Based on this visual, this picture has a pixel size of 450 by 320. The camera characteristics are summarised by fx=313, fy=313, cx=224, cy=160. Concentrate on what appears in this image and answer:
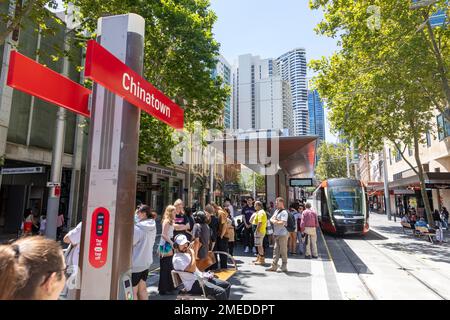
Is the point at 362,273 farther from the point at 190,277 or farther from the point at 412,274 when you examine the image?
the point at 190,277

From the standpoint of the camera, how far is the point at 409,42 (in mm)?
12898

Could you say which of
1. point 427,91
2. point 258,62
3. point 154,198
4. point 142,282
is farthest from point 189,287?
point 258,62

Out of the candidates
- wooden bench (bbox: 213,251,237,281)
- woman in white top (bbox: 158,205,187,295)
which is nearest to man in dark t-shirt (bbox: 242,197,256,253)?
wooden bench (bbox: 213,251,237,281)

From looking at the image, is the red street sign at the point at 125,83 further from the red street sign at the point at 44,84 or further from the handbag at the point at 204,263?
the handbag at the point at 204,263

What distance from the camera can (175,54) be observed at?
1322 centimetres

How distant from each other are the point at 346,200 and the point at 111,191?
15.9 metres

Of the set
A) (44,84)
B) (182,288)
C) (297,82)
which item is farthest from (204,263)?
(297,82)

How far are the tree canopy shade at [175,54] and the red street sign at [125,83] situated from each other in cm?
922

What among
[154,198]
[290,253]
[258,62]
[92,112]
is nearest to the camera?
[92,112]

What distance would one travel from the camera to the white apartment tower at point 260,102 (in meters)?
88.7

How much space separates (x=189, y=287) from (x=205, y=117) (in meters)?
10.9

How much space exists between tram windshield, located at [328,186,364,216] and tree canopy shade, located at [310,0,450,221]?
3877 mm

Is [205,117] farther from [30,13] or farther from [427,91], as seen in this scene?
[427,91]

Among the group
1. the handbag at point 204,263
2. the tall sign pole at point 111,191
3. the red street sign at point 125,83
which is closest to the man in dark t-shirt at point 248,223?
the handbag at point 204,263
